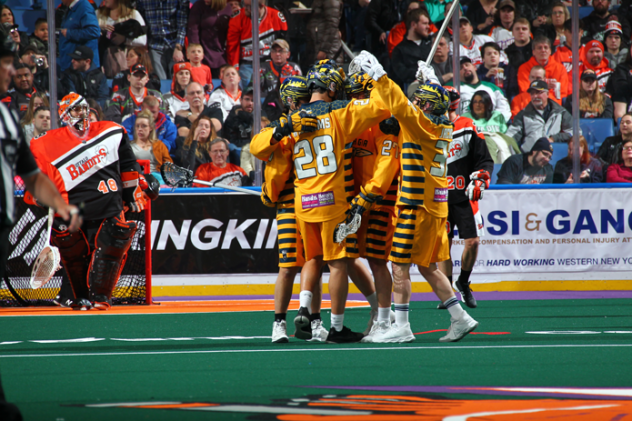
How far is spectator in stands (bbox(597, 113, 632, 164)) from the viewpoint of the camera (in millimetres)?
9414

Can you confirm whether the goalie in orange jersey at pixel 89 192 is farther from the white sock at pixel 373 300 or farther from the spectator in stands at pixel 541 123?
the spectator in stands at pixel 541 123

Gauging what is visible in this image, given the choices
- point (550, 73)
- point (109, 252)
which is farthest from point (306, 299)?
point (550, 73)

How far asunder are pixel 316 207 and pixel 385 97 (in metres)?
0.74

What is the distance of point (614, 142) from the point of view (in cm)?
948

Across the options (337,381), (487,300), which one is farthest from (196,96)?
(337,381)

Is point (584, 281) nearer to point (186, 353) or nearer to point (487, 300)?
point (487, 300)

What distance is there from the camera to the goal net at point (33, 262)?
25.2 ft

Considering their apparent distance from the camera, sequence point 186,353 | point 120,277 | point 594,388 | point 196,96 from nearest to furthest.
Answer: point 594,388 → point 186,353 → point 120,277 → point 196,96

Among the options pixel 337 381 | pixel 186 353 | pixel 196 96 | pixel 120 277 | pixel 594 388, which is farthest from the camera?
pixel 196 96

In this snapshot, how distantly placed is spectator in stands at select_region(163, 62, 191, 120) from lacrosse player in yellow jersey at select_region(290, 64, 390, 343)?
487cm

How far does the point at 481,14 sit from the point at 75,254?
5762 mm

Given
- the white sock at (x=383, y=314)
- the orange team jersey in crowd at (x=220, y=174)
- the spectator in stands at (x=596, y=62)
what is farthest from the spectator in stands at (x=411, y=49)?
the white sock at (x=383, y=314)

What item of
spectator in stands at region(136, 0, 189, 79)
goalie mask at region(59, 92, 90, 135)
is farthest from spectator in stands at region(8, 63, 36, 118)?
goalie mask at region(59, 92, 90, 135)

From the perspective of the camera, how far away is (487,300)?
316 inches
